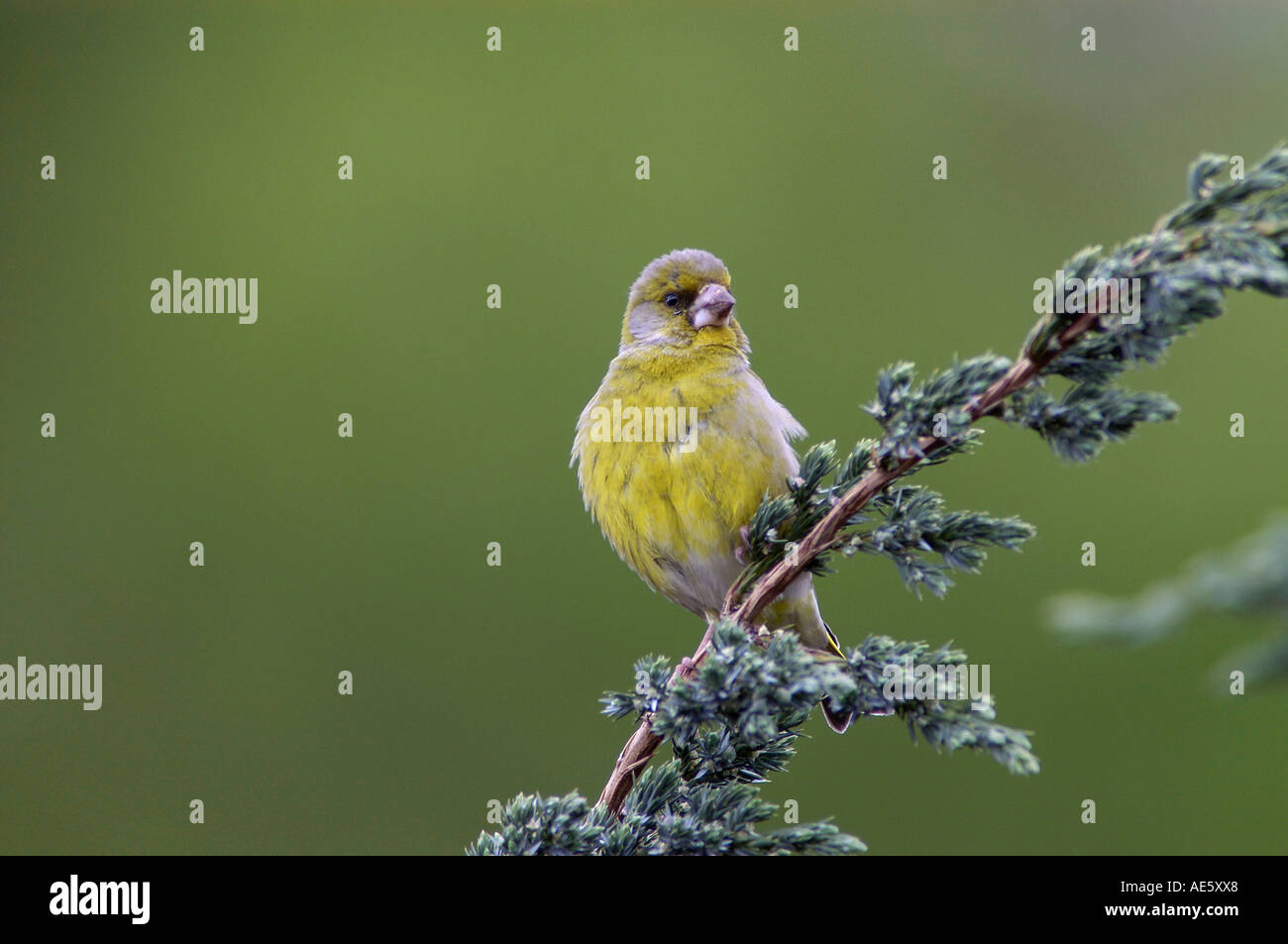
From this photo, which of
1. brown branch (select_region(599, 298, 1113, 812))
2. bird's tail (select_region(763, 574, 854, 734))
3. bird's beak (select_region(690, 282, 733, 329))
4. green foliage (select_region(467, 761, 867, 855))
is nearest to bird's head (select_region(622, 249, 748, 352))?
bird's beak (select_region(690, 282, 733, 329))

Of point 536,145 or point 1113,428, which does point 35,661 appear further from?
point 1113,428

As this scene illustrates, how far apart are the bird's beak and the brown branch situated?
1.66 m

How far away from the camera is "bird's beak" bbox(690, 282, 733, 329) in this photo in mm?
4145

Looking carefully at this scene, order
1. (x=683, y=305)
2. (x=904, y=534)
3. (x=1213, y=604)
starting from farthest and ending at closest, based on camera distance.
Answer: (x=683, y=305) < (x=904, y=534) < (x=1213, y=604)

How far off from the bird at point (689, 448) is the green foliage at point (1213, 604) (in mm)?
2389

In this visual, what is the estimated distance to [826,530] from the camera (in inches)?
90.6

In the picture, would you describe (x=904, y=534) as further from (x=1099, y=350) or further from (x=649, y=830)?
(x=649, y=830)

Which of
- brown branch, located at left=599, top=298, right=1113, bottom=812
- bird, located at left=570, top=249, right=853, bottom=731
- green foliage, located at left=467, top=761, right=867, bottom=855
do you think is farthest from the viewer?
bird, located at left=570, top=249, right=853, bottom=731

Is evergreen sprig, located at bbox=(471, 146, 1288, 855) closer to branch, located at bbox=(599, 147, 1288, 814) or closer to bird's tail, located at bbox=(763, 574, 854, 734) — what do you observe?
branch, located at bbox=(599, 147, 1288, 814)

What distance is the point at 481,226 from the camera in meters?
6.55

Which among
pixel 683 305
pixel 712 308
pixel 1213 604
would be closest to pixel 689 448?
pixel 712 308

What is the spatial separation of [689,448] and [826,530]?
4.93 ft

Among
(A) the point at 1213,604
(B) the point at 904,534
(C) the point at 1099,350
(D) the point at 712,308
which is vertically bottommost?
(A) the point at 1213,604

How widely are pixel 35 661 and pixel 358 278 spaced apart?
2614mm
